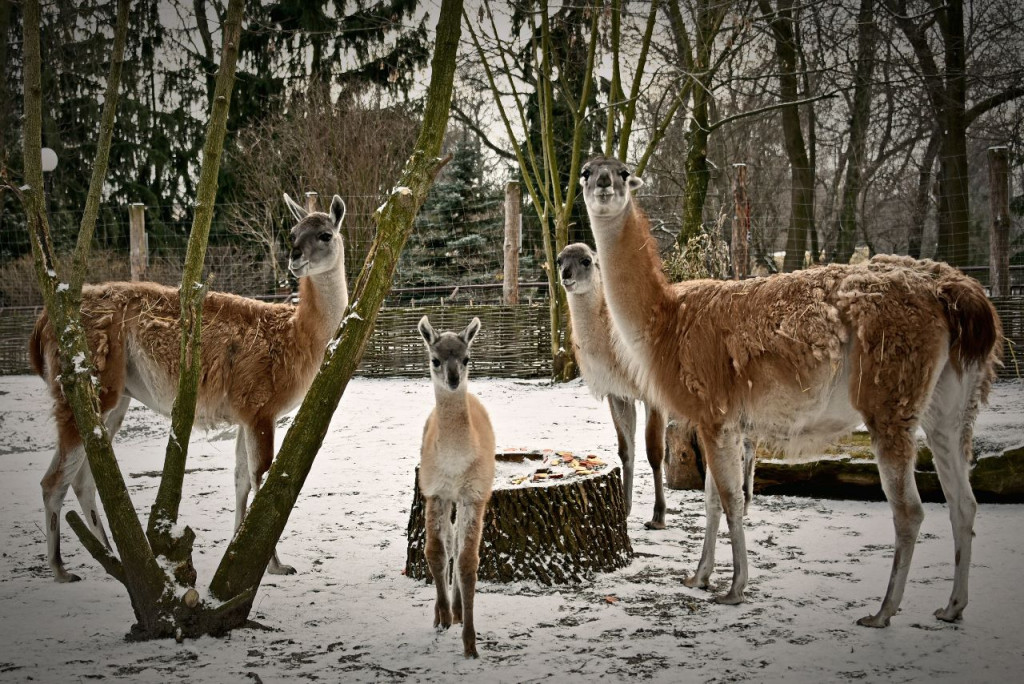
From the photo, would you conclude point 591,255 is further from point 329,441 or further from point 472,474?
point 329,441

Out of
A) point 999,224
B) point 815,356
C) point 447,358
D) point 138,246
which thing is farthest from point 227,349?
point 999,224

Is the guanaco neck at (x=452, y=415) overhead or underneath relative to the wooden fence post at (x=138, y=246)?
underneath

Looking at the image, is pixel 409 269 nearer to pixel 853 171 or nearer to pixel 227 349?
pixel 853 171

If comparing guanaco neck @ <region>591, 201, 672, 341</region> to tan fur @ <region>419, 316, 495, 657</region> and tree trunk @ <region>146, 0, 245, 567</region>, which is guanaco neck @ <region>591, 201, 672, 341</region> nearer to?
tan fur @ <region>419, 316, 495, 657</region>

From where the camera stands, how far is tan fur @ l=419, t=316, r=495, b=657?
3.35 metres

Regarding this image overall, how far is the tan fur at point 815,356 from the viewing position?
3570mm

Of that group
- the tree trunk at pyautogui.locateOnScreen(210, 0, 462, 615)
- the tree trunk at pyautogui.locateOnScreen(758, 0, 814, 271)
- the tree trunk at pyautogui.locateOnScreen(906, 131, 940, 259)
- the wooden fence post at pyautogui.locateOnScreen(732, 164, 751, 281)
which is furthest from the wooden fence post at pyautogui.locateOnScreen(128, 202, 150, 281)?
the tree trunk at pyautogui.locateOnScreen(906, 131, 940, 259)

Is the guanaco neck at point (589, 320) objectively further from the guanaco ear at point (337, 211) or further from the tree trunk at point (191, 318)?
the tree trunk at point (191, 318)

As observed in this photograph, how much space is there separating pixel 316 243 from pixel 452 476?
200 centimetres

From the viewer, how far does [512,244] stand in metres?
11.1

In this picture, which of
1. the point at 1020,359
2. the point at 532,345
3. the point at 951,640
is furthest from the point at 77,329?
the point at 1020,359

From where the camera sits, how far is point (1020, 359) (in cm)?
915

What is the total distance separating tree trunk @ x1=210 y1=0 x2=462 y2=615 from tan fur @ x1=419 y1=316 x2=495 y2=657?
31 centimetres

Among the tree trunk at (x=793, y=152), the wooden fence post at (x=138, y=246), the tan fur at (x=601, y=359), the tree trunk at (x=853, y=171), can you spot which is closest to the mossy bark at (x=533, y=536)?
the tan fur at (x=601, y=359)
